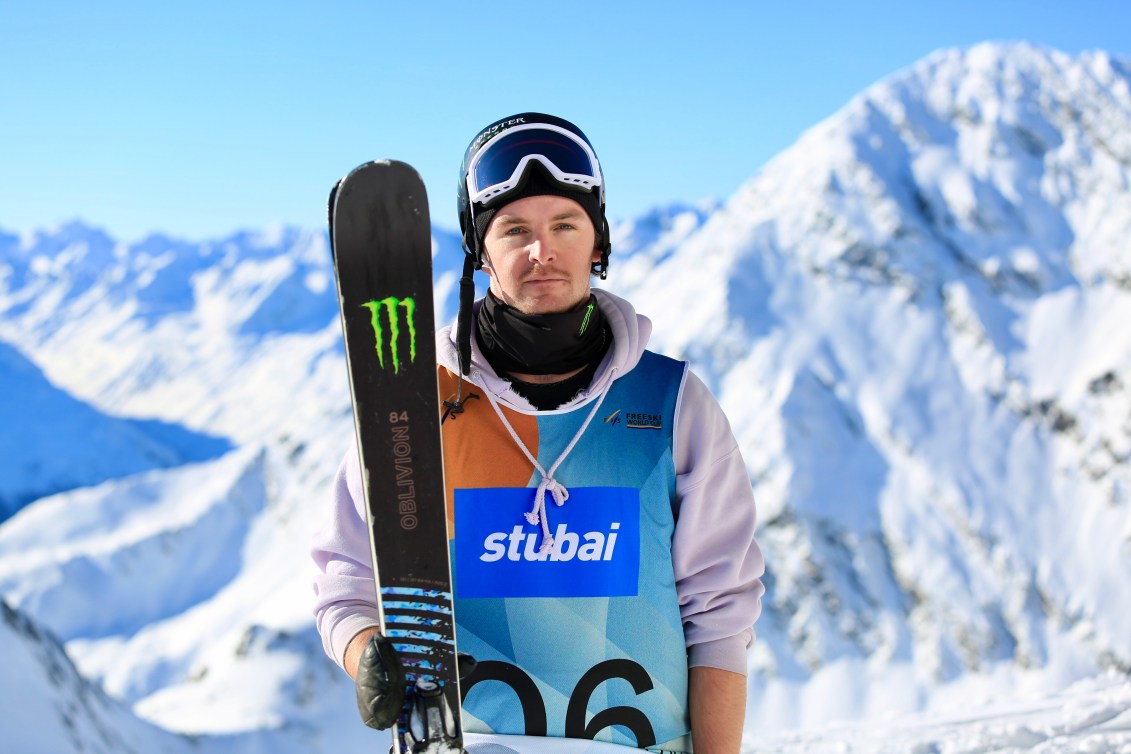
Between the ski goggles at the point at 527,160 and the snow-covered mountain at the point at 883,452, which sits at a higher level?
the snow-covered mountain at the point at 883,452

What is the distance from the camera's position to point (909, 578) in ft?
295

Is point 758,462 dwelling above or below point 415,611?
above

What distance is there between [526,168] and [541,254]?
1.07ft

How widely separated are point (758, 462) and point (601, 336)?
9107 centimetres

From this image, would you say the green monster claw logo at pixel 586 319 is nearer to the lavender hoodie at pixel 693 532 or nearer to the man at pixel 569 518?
the man at pixel 569 518

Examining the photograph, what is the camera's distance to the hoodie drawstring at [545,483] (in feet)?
10.2

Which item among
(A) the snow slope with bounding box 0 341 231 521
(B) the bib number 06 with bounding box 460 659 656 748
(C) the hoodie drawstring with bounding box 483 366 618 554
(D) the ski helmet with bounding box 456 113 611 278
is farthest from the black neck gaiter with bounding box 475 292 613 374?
(A) the snow slope with bounding box 0 341 231 521

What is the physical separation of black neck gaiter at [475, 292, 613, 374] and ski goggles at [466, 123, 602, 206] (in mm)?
394

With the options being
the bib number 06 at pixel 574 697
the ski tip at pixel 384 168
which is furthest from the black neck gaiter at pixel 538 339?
the bib number 06 at pixel 574 697

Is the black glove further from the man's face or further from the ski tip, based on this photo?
the ski tip

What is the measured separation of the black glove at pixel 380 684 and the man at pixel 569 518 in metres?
0.25

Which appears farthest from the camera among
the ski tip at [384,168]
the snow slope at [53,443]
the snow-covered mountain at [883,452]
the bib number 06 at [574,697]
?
the snow slope at [53,443]

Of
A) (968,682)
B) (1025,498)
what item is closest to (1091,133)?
(1025,498)

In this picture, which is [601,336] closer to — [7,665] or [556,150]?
[556,150]
